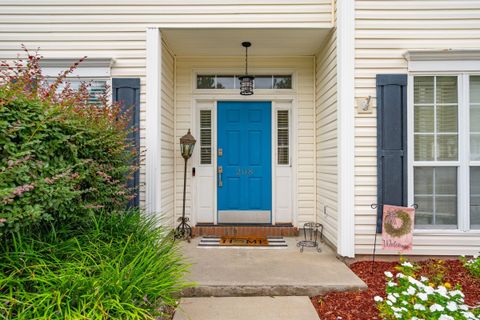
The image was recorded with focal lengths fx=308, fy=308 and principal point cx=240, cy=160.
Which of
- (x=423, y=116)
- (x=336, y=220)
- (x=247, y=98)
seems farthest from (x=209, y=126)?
(x=423, y=116)

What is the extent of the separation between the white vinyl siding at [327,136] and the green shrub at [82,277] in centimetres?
222

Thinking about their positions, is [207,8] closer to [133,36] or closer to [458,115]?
[133,36]

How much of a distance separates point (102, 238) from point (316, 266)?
2.16 metres

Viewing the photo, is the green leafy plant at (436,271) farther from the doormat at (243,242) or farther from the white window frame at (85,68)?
the white window frame at (85,68)

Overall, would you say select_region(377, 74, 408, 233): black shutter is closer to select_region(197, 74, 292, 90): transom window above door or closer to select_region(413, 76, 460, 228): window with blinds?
select_region(413, 76, 460, 228): window with blinds

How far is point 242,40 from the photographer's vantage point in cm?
417

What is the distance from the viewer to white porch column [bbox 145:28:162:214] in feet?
12.6

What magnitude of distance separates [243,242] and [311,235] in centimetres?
104

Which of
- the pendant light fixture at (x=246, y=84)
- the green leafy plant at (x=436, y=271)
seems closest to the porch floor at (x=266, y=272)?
the green leafy plant at (x=436, y=271)

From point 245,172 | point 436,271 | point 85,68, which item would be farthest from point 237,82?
point 436,271

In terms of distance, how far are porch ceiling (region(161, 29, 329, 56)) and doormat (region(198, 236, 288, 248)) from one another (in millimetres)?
2732

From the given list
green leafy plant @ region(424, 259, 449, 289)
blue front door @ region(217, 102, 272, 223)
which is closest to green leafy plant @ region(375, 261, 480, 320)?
green leafy plant @ region(424, 259, 449, 289)

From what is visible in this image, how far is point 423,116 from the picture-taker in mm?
3631

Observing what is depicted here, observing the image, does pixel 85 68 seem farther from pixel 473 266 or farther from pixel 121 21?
pixel 473 266
